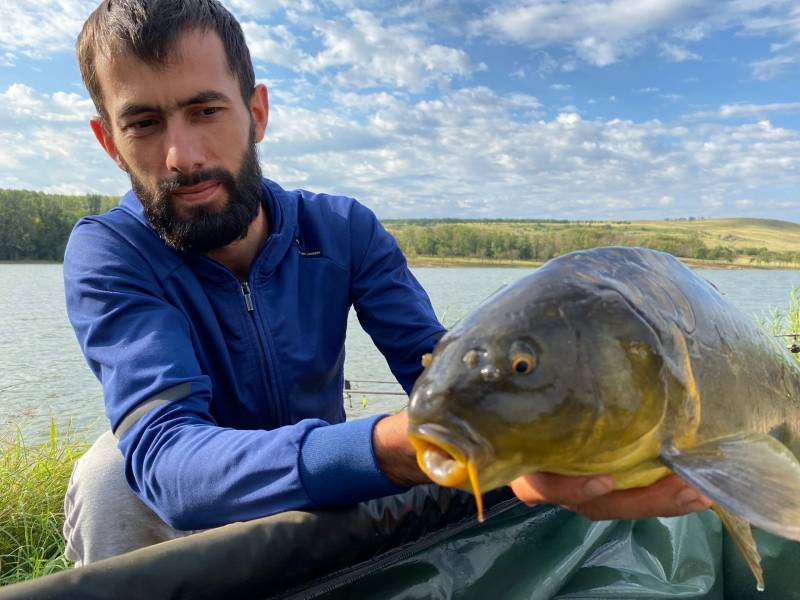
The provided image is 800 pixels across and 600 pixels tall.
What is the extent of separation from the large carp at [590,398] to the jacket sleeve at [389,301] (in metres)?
1.24

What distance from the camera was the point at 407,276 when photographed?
2.50 metres

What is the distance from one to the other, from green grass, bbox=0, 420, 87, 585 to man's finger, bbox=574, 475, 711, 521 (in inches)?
91.1

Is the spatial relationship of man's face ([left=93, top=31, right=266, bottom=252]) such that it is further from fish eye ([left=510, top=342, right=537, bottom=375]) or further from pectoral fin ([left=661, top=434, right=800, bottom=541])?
pectoral fin ([left=661, top=434, right=800, bottom=541])

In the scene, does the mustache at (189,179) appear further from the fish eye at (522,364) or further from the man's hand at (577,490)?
the fish eye at (522,364)

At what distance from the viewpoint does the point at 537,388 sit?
0.93 m

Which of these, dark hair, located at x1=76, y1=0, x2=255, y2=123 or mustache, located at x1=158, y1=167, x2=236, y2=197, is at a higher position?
dark hair, located at x1=76, y1=0, x2=255, y2=123

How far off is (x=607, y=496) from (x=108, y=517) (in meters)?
1.39

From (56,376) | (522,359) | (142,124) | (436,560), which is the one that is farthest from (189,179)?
(56,376)

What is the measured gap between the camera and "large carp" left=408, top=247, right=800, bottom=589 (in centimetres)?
90

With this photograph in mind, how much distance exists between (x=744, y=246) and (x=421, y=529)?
26.9 metres

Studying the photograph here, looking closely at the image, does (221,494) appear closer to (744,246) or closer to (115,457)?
(115,457)

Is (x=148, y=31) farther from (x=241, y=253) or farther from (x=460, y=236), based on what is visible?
(x=460, y=236)

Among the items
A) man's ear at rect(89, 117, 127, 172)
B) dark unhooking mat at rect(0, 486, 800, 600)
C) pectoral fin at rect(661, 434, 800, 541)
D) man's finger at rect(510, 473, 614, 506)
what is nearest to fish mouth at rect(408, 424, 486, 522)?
man's finger at rect(510, 473, 614, 506)

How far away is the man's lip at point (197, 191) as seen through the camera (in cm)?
204
